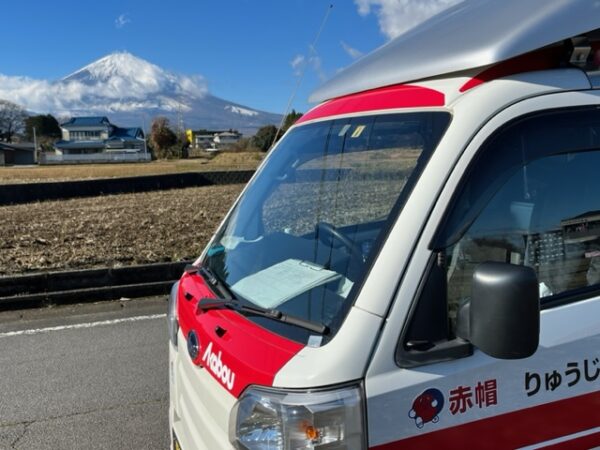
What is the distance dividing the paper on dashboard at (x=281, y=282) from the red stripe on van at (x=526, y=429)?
583 mm

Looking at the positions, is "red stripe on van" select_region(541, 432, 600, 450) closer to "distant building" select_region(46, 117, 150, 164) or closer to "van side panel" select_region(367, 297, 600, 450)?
"van side panel" select_region(367, 297, 600, 450)

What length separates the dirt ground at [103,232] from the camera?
816cm

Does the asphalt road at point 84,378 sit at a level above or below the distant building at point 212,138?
below

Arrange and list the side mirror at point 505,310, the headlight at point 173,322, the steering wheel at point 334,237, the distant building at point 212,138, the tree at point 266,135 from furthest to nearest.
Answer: the distant building at point 212,138, the tree at point 266,135, the headlight at point 173,322, the steering wheel at point 334,237, the side mirror at point 505,310

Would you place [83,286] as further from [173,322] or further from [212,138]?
[212,138]

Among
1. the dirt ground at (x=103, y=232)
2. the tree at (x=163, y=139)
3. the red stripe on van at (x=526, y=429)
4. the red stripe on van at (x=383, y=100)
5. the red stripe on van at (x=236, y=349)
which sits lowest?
the dirt ground at (x=103, y=232)

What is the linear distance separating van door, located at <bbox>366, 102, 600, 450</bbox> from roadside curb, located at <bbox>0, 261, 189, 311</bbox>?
18.8ft

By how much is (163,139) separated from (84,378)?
318ft

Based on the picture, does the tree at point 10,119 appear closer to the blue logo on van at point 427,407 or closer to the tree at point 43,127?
the tree at point 43,127

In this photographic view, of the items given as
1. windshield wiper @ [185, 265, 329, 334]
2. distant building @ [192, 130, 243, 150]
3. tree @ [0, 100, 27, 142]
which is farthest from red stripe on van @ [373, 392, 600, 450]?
tree @ [0, 100, 27, 142]

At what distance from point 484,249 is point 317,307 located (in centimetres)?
60

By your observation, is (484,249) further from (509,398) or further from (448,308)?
(509,398)

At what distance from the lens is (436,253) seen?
60.9 inches

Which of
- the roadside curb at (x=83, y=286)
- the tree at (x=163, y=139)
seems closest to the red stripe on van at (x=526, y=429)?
the roadside curb at (x=83, y=286)
